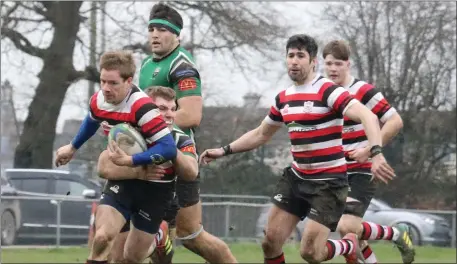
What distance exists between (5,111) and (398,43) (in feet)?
33.3

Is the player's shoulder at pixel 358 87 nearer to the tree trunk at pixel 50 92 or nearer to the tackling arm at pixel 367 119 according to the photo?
the tackling arm at pixel 367 119

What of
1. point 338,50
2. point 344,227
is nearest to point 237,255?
point 344,227

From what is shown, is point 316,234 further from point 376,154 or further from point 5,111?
point 5,111

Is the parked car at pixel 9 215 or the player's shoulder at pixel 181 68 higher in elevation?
the player's shoulder at pixel 181 68

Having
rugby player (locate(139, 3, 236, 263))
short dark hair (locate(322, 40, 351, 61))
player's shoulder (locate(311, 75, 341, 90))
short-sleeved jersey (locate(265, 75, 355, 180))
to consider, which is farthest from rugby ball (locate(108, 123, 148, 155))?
short dark hair (locate(322, 40, 351, 61))

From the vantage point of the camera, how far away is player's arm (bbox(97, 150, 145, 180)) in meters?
7.41

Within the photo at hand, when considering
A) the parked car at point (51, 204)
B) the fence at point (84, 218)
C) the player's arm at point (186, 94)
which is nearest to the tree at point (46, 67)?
the parked car at point (51, 204)

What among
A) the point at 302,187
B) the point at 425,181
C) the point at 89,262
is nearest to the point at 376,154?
the point at 302,187

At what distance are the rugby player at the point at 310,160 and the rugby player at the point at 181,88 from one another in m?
0.54

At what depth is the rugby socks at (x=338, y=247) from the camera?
877cm

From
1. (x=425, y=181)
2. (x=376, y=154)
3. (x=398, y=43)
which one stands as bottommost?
(x=425, y=181)

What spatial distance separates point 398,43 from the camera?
2720 centimetres

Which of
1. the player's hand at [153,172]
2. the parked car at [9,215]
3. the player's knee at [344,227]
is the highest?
the player's hand at [153,172]

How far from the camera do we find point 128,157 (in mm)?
7059
